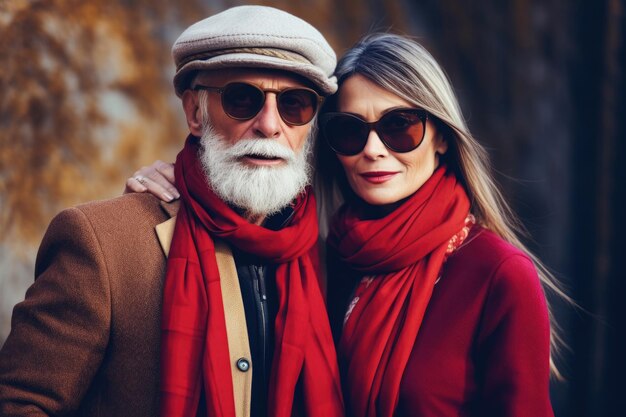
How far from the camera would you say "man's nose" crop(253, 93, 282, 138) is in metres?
2.54

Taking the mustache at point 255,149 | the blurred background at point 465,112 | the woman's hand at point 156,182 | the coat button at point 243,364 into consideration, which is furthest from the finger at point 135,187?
the blurred background at point 465,112

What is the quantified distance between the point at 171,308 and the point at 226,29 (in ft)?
3.39

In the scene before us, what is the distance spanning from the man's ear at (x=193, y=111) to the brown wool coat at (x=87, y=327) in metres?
0.55

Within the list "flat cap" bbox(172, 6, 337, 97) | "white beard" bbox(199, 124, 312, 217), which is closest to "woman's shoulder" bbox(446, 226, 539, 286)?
"white beard" bbox(199, 124, 312, 217)

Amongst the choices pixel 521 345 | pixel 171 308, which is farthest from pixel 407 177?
pixel 171 308

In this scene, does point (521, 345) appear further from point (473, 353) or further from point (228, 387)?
point (228, 387)

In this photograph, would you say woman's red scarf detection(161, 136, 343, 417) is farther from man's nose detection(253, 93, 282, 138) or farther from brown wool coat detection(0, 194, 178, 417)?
man's nose detection(253, 93, 282, 138)

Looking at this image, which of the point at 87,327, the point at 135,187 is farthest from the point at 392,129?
the point at 87,327

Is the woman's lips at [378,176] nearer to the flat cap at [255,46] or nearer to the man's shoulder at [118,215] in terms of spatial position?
the flat cap at [255,46]

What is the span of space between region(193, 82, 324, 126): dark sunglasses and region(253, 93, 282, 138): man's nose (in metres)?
0.01

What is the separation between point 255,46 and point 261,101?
0.20 metres

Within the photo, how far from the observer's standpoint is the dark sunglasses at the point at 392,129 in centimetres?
263

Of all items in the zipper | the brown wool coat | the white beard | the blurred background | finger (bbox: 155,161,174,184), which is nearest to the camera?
the brown wool coat

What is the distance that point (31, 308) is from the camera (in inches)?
89.2
